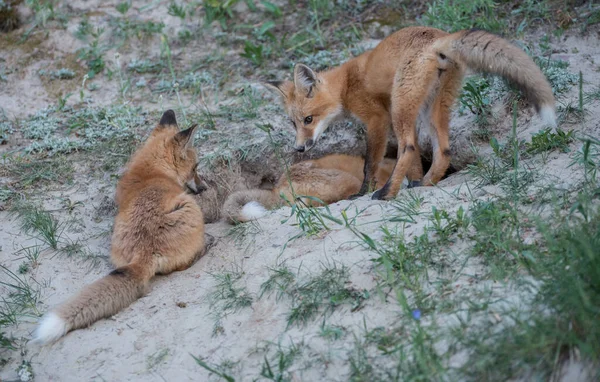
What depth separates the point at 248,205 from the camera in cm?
496

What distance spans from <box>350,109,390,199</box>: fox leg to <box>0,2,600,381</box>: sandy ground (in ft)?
2.32

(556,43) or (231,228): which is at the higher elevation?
(556,43)

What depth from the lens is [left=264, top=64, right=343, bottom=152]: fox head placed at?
587 centimetres

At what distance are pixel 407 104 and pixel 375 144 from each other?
742mm

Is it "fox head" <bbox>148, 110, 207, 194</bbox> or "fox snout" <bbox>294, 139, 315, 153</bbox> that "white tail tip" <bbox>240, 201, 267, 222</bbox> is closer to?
"fox head" <bbox>148, 110, 207, 194</bbox>

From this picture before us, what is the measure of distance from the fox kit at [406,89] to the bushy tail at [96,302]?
2115mm

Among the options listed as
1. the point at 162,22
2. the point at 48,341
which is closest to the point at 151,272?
the point at 48,341

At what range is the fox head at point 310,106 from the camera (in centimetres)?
587

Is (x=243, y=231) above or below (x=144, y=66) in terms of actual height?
above

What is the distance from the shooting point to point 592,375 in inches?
Answer: 101

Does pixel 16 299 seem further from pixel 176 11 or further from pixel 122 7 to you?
pixel 122 7

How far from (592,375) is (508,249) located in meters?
0.93

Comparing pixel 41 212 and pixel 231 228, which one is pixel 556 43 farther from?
pixel 41 212

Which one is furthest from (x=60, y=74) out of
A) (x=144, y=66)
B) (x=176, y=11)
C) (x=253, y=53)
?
(x=253, y=53)
